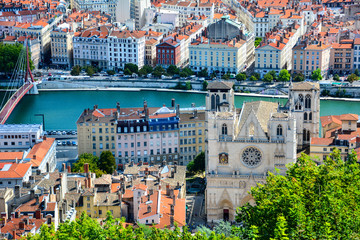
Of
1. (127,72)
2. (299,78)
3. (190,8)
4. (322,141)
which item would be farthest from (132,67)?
(322,141)

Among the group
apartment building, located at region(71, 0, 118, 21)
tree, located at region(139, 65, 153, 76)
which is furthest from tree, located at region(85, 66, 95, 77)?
apartment building, located at region(71, 0, 118, 21)

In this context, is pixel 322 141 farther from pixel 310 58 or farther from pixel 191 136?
pixel 310 58

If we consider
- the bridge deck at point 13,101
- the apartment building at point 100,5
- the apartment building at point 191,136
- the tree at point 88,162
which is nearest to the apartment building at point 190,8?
the apartment building at point 100,5

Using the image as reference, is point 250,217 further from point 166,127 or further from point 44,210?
point 166,127

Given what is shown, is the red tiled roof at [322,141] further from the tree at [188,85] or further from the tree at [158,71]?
the tree at [158,71]

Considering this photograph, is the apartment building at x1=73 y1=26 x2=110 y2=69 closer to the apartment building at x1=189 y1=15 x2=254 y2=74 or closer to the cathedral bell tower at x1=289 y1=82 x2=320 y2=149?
the apartment building at x1=189 y1=15 x2=254 y2=74

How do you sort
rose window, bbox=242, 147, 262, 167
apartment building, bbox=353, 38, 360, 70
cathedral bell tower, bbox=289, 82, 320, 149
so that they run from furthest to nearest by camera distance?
apartment building, bbox=353, 38, 360, 70, cathedral bell tower, bbox=289, 82, 320, 149, rose window, bbox=242, 147, 262, 167
